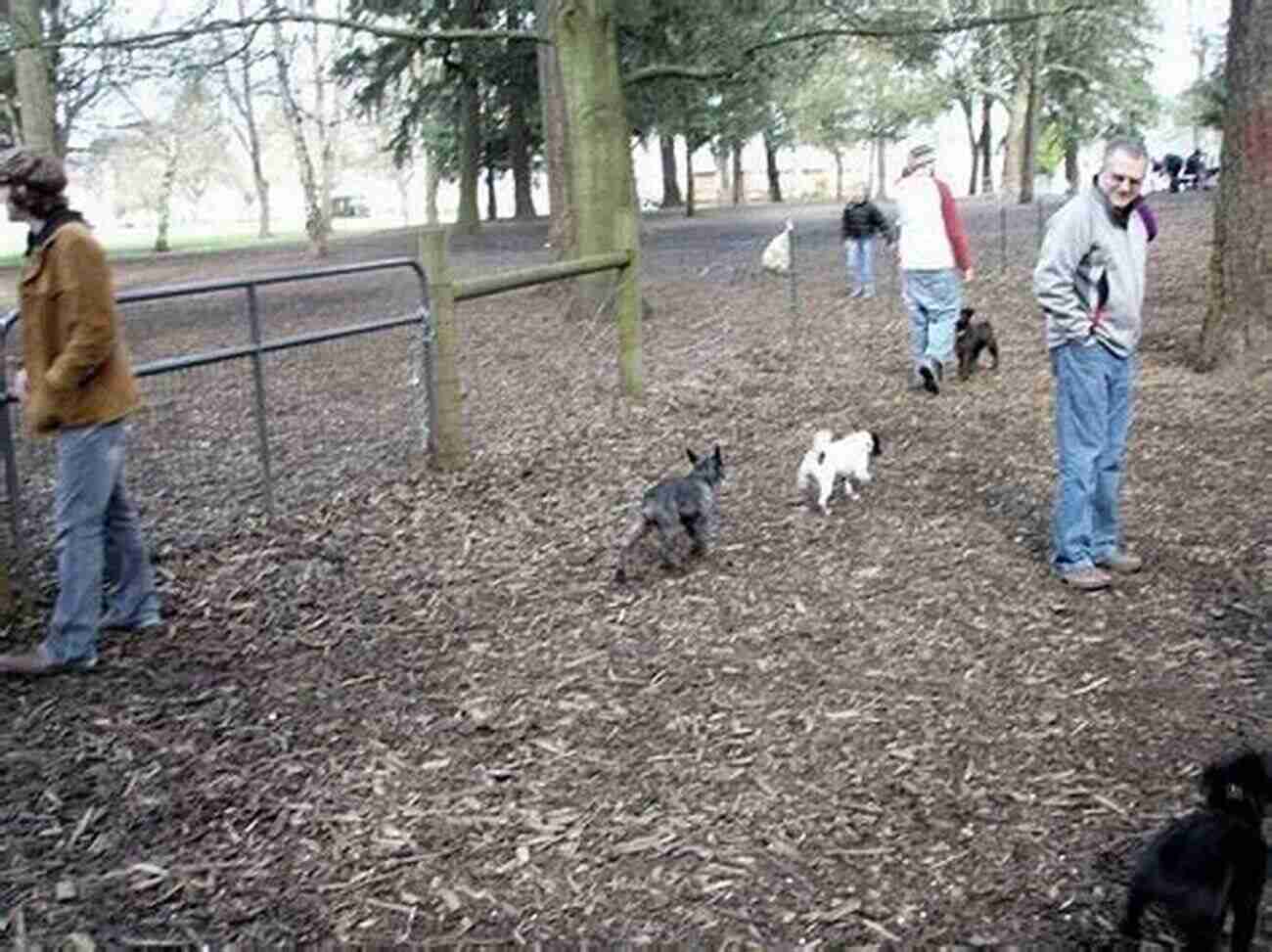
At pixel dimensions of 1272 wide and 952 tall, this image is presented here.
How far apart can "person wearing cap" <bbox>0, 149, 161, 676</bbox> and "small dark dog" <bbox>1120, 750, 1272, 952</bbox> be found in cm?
384

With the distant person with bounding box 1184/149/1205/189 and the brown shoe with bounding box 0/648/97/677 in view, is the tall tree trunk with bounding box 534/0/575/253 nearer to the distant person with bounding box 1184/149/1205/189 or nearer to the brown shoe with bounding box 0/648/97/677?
the brown shoe with bounding box 0/648/97/677

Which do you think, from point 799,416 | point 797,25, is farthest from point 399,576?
point 797,25

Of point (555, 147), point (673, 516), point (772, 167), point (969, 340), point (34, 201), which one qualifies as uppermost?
point (772, 167)

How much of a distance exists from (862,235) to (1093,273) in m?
11.4

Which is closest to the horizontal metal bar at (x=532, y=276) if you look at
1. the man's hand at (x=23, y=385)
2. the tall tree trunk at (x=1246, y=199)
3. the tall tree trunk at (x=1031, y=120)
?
the man's hand at (x=23, y=385)

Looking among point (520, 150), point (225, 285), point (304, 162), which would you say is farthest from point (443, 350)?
point (520, 150)

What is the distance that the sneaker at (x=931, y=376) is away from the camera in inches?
398

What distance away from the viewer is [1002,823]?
3.85 m

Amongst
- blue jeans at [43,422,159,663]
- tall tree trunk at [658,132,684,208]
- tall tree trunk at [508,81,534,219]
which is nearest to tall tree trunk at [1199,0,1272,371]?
blue jeans at [43,422,159,663]

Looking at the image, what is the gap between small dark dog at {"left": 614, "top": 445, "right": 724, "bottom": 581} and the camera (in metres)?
6.11

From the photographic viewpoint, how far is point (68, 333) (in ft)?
16.0

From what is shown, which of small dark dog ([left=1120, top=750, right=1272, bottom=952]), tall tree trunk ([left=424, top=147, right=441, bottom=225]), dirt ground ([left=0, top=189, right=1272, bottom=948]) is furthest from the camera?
tall tree trunk ([left=424, top=147, right=441, bottom=225])

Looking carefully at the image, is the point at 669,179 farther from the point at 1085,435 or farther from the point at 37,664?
the point at 37,664

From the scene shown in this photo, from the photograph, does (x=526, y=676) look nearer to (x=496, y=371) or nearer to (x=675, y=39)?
(x=496, y=371)
